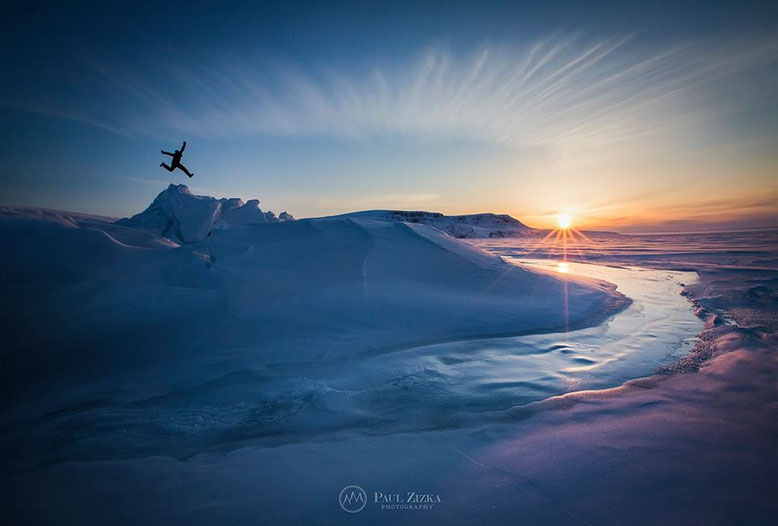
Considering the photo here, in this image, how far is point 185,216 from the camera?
18203 mm

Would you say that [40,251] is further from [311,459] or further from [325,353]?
[311,459]

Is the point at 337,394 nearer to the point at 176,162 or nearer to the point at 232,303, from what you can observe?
the point at 232,303

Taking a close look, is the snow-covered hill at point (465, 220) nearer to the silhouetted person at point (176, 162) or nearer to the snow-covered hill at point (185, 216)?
the snow-covered hill at point (185, 216)

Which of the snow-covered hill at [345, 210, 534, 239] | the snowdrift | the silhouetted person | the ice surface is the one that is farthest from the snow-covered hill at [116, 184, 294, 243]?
the snow-covered hill at [345, 210, 534, 239]

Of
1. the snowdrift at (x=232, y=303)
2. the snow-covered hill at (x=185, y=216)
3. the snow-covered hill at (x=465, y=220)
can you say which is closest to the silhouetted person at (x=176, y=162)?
the snowdrift at (x=232, y=303)

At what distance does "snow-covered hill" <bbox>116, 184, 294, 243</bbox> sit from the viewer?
18141mm

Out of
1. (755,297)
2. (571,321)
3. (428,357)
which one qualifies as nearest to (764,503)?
(428,357)

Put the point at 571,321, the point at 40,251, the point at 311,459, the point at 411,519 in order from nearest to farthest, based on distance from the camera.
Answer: the point at 411,519 < the point at 311,459 < the point at 40,251 < the point at 571,321

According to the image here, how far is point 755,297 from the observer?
7.79 meters

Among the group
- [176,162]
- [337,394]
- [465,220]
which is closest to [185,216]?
[176,162]

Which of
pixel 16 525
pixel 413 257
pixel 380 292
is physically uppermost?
pixel 413 257

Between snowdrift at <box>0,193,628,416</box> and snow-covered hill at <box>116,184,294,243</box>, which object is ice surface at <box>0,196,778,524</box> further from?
snow-covered hill at <box>116,184,294,243</box>

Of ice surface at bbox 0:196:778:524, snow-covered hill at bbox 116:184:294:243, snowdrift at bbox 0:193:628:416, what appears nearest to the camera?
ice surface at bbox 0:196:778:524

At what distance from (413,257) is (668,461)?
5475 millimetres
